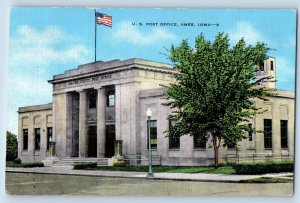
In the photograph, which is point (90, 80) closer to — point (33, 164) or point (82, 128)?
point (82, 128)

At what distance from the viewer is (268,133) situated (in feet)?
58.1

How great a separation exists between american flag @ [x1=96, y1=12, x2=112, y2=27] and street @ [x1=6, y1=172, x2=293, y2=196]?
11.0ft

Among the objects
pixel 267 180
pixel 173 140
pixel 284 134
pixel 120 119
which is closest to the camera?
pixel 267 180

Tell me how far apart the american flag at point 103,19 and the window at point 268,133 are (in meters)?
4.06

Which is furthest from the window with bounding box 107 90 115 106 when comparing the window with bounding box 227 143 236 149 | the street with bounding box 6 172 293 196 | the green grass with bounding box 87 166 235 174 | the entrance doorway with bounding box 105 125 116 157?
the window with bounding box 227 143 236 149

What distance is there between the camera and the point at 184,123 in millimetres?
18312

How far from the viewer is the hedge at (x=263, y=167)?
1694 centimetres

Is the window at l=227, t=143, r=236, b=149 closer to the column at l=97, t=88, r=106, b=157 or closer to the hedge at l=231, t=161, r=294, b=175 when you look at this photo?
the hedge at l=231, t=161, r=294, b=175

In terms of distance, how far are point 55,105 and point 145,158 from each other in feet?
7.82

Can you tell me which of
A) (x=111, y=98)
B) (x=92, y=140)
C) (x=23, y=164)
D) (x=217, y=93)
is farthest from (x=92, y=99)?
(x=217, y=93)

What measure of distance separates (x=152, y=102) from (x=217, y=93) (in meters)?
1.45

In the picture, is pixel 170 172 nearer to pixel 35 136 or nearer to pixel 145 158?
pixel 145 158

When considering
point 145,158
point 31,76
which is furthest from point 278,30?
point 31,76

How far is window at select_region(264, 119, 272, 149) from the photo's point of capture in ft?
58.0
